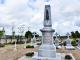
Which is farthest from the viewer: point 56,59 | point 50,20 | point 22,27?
point 22,27

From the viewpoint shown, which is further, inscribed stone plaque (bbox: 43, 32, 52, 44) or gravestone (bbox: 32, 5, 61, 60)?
inscribed stone plaque (bbox: 43, 32, 52, 44)

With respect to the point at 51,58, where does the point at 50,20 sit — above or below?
above

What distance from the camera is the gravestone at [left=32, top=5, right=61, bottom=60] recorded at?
269 inches

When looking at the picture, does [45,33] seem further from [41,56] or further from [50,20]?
[41,56]

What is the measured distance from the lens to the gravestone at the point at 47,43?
6.83 meters

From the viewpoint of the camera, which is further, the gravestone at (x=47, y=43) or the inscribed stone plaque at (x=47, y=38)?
the inscribed stone plaque at (x=47, y=38)

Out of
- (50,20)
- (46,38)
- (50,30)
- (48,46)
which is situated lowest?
(48,46)

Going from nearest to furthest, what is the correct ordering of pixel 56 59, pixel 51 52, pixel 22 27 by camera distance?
pixel 56 59 → pixel 51 52 → pixel 22 27

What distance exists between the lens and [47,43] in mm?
7203

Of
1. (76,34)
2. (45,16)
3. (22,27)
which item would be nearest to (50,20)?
(45,16)

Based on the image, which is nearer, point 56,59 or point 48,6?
point 56,59

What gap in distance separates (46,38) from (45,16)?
1.98m

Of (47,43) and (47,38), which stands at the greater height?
(47,38)

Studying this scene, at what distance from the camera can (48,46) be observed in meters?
7.06
